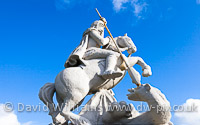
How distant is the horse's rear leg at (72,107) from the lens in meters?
3.87

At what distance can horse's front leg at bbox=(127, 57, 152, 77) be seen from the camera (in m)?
4.83

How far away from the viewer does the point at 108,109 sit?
4.15 m

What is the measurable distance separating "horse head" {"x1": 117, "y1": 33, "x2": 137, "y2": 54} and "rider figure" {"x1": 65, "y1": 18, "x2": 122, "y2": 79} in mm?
293

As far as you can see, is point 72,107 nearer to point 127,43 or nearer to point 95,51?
point 95,51

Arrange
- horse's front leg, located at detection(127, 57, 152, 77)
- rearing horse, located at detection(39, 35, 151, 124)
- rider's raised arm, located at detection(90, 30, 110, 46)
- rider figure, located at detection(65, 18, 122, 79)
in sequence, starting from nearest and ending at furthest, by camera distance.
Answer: rearing horse, located at detection(39, 35, 151, 124), rider figure, located at detection(65, 18, 122, 79), horse's front leg, located at detection(127, 57, 152, 77), rider's raised arm, located at detection(90, 30, 110, 46)

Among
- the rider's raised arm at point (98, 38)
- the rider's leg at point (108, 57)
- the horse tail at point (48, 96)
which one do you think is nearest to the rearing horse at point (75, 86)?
the horse tail at point (48, 96)

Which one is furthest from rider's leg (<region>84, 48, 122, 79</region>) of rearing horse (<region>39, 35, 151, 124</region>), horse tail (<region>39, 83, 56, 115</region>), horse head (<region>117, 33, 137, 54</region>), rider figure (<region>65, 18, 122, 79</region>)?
horse tail (<region>39, 83, 56, 115</region>)

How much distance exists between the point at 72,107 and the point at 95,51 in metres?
1.47

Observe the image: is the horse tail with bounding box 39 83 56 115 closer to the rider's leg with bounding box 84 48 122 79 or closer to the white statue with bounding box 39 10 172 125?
the white statue with bounding box 39 10 172 125

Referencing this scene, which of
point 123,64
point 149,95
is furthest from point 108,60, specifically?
point 149,95

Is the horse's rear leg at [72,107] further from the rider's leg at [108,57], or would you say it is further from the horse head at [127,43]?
the horse head at [127,43]

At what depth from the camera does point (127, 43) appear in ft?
17.8

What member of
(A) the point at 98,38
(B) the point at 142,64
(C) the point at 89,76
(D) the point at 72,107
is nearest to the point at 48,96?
(D) the point at 72,107

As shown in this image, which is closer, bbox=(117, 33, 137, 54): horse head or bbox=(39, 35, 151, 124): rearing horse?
bbox=(39, 35, 151, 124): rearing horse
